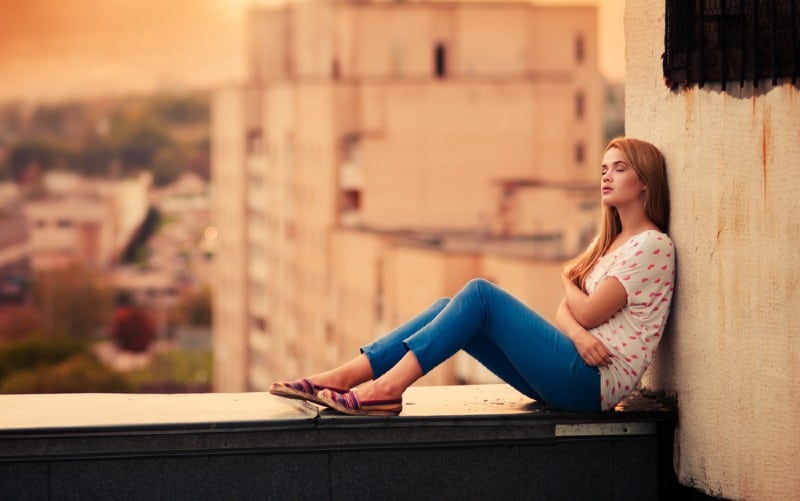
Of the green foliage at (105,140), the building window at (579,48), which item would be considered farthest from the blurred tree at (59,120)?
the building window at (579,48)

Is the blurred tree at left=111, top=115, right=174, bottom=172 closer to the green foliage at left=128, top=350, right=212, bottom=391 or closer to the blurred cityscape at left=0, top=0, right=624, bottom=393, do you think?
the blurred cityscape at left=0, top=0, right=624, bottom=393

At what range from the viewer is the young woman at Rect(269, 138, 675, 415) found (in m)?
6.07

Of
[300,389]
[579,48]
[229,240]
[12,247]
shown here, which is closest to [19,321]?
[12,247]

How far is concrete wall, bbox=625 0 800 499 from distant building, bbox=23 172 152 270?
4483 inches

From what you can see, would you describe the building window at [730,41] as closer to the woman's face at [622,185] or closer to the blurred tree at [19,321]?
the woman's face at [622,185]

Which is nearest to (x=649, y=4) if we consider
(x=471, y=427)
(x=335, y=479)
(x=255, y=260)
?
(x=471, y=427)

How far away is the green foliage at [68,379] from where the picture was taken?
278ft

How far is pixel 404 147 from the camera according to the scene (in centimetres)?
7212

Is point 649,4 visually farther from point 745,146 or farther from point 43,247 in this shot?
point 43,247

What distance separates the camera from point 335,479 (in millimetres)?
5988

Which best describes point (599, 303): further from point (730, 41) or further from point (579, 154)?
point (579, 154)

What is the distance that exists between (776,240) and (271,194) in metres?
83.9

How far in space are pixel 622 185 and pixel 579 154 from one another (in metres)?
73.1

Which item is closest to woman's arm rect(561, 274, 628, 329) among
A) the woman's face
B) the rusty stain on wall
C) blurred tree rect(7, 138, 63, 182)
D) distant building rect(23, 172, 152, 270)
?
the woman's face
